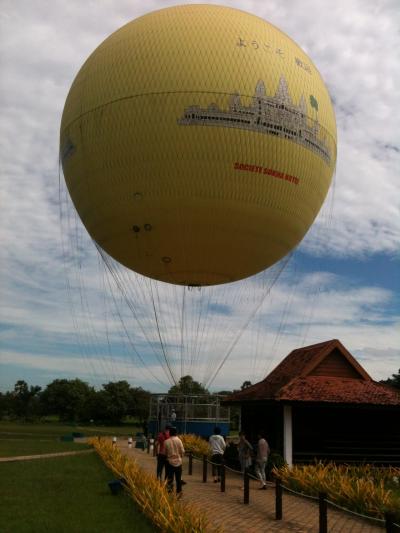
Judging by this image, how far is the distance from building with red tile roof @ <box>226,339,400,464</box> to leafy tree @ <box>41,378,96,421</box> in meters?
67.0

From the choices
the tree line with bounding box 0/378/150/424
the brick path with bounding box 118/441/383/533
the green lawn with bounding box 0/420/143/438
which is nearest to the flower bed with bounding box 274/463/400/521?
the brick path with bounding box 118/441/383/533

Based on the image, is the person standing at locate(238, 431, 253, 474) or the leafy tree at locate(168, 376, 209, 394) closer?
the person standing at locate(238, 431, 253, 474)

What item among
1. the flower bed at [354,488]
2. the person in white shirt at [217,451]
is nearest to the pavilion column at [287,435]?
the flower bed at [354,488]

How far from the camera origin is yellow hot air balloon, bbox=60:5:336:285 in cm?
1540

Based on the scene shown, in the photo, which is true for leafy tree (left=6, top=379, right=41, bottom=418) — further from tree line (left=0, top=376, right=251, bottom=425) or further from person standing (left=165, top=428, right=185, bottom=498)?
person standing (left=165, top=428, right=185, bottom=498)

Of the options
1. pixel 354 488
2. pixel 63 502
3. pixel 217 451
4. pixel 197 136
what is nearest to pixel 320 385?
pixel 217 451

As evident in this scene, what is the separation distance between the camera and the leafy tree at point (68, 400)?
3369 inches

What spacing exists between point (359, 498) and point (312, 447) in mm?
7834

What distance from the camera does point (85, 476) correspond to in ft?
56.2

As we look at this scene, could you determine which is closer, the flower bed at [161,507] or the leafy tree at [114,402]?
the flower bed at [161,507]

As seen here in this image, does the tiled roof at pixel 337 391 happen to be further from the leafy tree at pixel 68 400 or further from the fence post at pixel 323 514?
the leafy tree at pixel 68 400

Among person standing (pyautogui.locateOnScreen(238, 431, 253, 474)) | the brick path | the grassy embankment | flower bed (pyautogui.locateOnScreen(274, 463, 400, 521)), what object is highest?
person standing (pyautogui.locateOnScreen(238, 431, 253, 474))

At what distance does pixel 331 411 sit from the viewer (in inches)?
824

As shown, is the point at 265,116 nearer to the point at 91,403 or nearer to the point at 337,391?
the point at 337,391
